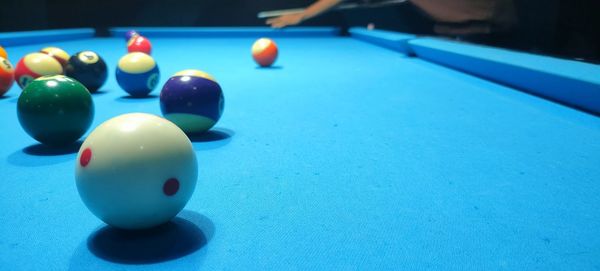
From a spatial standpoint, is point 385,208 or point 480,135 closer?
→ point 385,208

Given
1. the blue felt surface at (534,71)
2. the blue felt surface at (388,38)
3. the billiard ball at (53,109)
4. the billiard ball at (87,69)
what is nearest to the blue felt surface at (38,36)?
the billiard ball at (87,69)

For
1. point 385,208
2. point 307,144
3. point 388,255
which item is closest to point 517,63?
point 307,144

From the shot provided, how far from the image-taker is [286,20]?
440 inches

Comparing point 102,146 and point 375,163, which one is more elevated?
point 102,146

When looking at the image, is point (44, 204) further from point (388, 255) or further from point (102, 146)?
point (388, 255)

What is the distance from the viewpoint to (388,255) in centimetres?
141

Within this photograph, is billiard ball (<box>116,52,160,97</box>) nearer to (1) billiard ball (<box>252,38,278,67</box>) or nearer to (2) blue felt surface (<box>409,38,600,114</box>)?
(1) billiard ball (<box>252,38,278,67</box>)

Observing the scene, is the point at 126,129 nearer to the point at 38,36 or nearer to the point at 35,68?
the point at 35,68

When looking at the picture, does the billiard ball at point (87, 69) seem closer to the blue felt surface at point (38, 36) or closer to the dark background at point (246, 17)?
the blue felt surface at point (38, 36)

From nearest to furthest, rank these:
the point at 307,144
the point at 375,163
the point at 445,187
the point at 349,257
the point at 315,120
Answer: the point at 349,257
the point at 445,187
the point at 375,163
the point at 307,144
the point at 315,120

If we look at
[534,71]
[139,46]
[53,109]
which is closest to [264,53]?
[139,46]

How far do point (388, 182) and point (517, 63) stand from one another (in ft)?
8.97

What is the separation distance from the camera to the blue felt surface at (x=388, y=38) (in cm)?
711

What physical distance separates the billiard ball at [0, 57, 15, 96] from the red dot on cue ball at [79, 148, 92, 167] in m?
2.73
